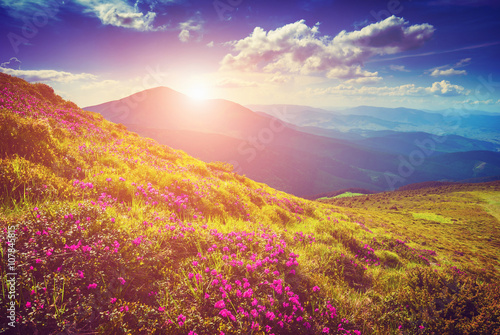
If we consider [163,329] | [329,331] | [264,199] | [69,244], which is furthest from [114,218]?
[264,199]

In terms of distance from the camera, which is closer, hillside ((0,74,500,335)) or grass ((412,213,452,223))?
hillside ((0,74,500,335))

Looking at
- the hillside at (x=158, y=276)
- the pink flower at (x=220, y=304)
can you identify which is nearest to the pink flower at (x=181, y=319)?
the hillside at (x=158, y=276)

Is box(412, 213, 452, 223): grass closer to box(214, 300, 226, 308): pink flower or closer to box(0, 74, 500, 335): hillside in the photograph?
box(0, 74, 500, 335): hillside

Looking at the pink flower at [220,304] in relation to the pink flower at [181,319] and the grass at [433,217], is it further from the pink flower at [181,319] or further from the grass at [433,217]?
the grass at [433,217]

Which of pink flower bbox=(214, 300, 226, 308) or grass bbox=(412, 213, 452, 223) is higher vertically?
pink flower bbox=(214, 300, 226, 308)

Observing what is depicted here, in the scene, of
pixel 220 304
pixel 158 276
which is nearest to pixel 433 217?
pixel 220 304

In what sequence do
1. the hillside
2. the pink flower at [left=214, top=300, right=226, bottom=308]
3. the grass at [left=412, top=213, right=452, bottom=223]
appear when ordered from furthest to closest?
the grass at [left=412, top=213, right=452, bottom=223] < the pink flower at [left=214, top=300, right=226, bottom=308] < the hillside

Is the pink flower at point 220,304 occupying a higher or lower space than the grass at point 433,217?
higher

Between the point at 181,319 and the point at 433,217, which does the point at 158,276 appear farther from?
the point at 433,217

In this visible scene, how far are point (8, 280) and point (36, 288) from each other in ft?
1.24

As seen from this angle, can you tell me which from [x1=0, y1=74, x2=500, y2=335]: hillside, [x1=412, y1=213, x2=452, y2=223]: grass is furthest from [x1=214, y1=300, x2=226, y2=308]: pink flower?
[x1=412, y1=213, x2=452, y2=223]: grass

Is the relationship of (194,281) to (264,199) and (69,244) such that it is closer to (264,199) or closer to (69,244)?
(69,244)

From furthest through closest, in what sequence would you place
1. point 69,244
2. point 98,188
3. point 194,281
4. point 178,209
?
point 178,209 < point 98,188 < point 194,281 < point 69,244

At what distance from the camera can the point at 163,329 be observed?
3174 mm
